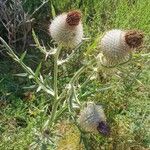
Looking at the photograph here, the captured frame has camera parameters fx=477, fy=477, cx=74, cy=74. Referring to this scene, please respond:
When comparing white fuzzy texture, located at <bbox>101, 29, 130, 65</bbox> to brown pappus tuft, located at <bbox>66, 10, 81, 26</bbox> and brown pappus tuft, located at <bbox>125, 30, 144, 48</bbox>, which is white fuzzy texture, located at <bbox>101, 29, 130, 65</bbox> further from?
brown pappus tuft, located at <bbox>66, 10, 81, 26</bbox>

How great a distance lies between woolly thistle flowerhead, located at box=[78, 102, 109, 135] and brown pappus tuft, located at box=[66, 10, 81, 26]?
62 cm

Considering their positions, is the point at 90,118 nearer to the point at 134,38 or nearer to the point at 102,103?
the point at 134,38

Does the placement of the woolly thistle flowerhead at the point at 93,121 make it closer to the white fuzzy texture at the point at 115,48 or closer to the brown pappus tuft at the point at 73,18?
the white fuzzy texture at the point at 115,48

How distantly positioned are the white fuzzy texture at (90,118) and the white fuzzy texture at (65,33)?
1.54 feet

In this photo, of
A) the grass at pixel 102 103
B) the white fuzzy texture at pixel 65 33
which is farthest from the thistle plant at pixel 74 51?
the grass at pixel 102 103

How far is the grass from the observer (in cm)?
389

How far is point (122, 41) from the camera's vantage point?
2908 mm

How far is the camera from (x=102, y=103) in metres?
4.17

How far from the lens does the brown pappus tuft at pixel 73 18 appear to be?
3045mm

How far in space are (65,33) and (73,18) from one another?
13 cm

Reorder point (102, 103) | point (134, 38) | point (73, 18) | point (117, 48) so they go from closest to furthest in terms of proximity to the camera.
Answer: point (134, 38), point (117, 48), point (73, 18), point (102, 103)

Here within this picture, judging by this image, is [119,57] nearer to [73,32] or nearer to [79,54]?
[73,32]

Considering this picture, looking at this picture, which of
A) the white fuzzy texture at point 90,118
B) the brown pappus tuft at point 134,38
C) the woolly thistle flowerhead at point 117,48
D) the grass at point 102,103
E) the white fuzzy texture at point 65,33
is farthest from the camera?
the grass at point 102,103

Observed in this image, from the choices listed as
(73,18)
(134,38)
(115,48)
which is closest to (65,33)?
(73,18)
